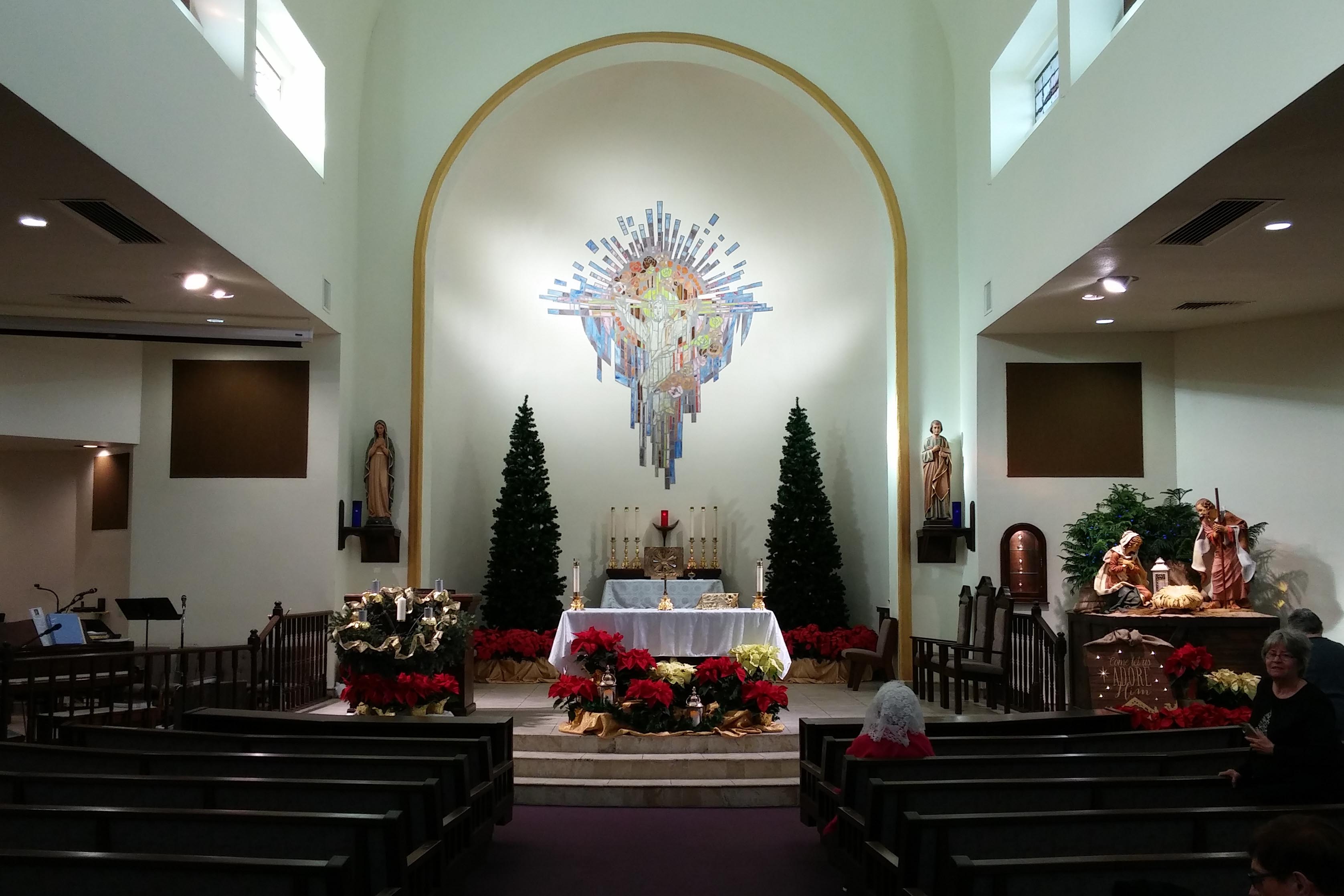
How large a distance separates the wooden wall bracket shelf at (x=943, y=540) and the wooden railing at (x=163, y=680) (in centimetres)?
586

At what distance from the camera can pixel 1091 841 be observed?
3557 millimetres

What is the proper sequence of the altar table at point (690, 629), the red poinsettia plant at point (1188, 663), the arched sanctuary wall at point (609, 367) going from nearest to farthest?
the red poinsettia plant at point (1188, 663)
the altar table at point (690, 629)
the arched sanctuary wall at point (609, 367)

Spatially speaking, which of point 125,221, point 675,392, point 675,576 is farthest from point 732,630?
point 125,221

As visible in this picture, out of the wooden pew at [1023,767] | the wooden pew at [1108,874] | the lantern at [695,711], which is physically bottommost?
the lantern at [695,711]

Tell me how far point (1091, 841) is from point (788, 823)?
10.9 feet

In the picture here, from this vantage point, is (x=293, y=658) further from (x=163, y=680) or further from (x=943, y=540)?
(x=943, y=540)

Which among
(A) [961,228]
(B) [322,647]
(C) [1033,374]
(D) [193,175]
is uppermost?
(A) [961,228]

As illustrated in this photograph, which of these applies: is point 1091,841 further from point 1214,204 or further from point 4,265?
point 4,265

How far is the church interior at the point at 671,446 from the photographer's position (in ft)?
14.8

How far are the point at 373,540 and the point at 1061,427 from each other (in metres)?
7.02

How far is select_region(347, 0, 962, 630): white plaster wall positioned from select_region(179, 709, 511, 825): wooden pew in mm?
5593

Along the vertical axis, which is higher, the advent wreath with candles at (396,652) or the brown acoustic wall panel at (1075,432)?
the brown acoustic wall panel at (1075,432)

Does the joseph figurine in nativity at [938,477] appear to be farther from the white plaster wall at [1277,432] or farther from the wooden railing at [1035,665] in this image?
the white plaster wall at [1277,432]

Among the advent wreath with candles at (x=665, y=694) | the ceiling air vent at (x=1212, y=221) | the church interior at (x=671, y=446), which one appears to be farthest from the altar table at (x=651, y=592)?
the ceiling air vent at (x=1212, y=221)
